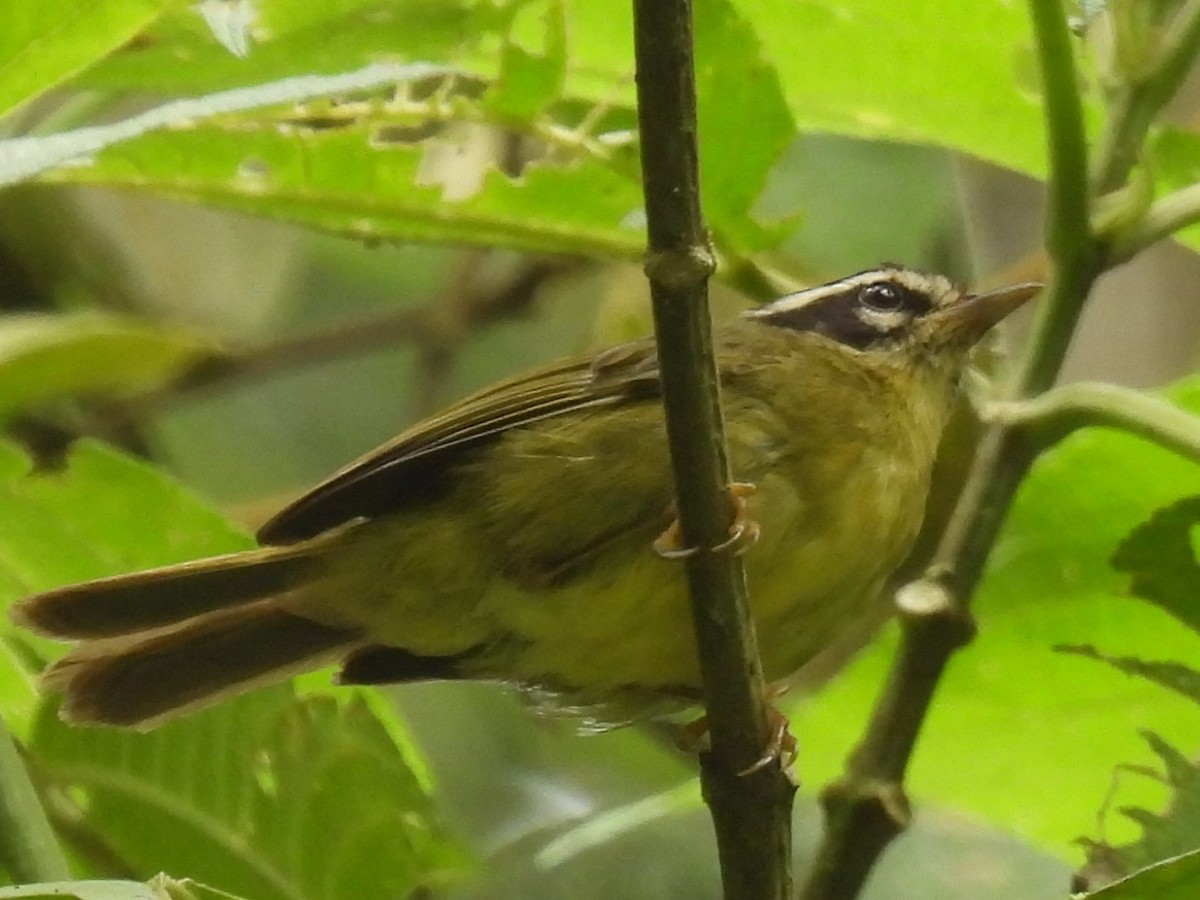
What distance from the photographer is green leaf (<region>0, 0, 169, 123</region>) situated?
145 cm

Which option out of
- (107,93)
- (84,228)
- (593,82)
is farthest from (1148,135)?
(84,228)

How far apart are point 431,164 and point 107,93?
37 cm

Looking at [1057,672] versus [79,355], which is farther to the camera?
[79,355]

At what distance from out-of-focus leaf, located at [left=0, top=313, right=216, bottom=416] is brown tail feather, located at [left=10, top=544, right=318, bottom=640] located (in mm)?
356

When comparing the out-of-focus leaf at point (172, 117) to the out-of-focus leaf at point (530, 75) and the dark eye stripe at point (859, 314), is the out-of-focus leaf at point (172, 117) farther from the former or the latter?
the dark eye stripe at point (859, 314)

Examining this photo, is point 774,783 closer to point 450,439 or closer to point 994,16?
point 450,439

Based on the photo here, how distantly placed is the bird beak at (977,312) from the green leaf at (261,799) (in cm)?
94

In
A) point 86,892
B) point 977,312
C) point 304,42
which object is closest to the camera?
point 86,892

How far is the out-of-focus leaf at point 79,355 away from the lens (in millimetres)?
2213

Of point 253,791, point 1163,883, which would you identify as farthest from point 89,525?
point 1163,883

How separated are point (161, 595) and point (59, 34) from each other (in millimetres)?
678

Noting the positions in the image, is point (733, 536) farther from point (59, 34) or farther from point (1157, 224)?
point (59, 34)

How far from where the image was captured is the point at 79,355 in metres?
2.32

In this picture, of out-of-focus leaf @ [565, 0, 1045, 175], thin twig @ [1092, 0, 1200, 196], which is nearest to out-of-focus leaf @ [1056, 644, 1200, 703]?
thin twig @ [1092, 0, 1200, 196]
